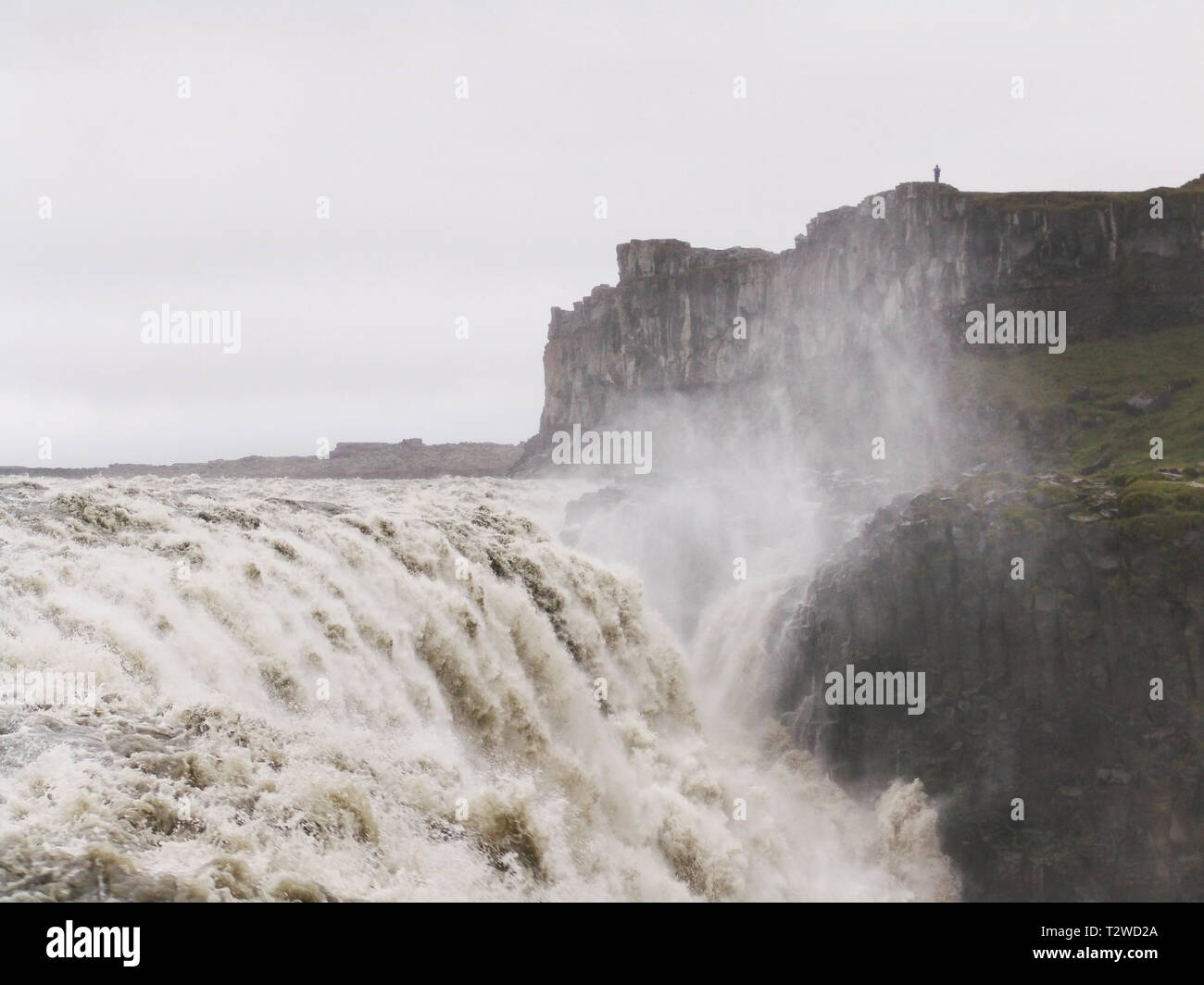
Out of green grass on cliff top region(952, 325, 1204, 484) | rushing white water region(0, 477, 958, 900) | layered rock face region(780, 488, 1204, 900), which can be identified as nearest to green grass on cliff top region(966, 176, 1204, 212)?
green grass on cliff top region(952, 325, 1204, 484)

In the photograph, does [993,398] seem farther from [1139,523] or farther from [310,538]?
[310,538]

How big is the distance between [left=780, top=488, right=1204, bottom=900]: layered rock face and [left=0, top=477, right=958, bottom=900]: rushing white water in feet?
6.71

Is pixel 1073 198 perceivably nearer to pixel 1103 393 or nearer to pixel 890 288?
pixel 890 288

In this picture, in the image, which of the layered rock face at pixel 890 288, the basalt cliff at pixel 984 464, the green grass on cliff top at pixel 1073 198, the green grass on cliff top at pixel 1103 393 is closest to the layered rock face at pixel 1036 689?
the basalt cliff at pixel 984 464

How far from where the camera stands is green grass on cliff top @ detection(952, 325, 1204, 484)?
75.4 m

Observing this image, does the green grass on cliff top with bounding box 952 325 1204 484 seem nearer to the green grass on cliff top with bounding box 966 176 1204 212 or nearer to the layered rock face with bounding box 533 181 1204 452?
the layered rock face with bounding box 533 181 1204 452

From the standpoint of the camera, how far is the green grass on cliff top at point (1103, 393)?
75375 mm

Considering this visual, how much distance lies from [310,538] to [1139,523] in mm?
29479

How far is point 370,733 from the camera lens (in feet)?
71.5

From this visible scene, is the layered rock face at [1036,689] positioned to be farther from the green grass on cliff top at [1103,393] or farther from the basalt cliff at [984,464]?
the green grass on cliff top at [1103,393]

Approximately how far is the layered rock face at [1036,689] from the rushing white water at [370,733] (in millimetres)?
2045

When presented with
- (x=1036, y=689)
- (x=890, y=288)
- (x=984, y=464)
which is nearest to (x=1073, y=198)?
(x=890, y=288)

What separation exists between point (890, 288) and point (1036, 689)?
77.8 meters

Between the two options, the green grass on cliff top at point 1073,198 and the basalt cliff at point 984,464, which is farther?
the green grass on cliff top at point 1073,198
